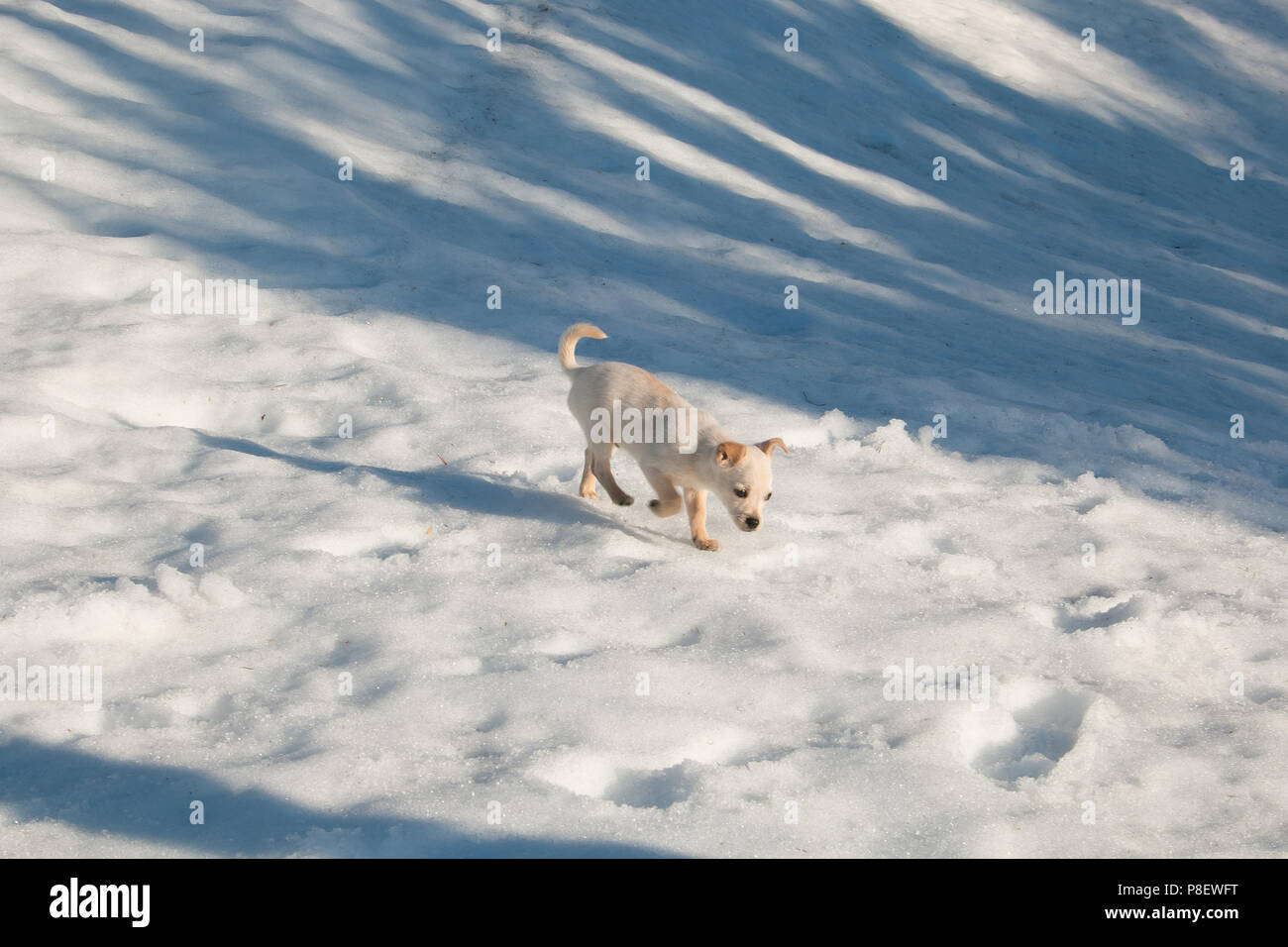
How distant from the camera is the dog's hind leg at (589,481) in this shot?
15.1 feet

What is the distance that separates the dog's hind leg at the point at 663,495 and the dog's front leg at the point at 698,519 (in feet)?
0.18

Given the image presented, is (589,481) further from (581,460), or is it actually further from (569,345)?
(569,345)

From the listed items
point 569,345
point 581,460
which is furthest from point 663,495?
point 569,345

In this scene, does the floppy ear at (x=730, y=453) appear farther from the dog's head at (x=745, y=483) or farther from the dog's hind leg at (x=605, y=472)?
the dog's hind leg at (x=605, y=472)

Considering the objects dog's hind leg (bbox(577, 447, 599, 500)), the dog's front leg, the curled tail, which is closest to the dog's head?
the dog's front leg

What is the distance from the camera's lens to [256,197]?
7.27 m

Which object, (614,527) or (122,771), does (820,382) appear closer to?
(614,527)

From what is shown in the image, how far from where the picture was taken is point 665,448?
14.3 ft

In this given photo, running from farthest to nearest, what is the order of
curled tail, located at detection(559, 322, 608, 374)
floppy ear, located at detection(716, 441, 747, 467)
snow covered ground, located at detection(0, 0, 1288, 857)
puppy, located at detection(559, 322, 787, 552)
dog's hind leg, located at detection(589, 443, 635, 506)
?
curled tail, located at detection(559, 322, 608, 374) < dog's hind leg, located at detection(589, 443, 635, 506) < puppy, located at detection(559, 322, 787, 552) < floppy ear, located at detection(716, 441, 747, 467) < snow covered ground, located at detection(0, 0, 1288, 857)

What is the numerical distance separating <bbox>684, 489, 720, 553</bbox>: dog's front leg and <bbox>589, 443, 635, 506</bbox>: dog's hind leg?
29 centimetres

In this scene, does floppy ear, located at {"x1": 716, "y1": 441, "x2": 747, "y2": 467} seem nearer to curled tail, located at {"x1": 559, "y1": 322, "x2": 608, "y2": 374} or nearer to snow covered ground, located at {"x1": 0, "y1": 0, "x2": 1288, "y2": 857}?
snow covered ground, located at {"x1": 0, "y1": 0, "x2": 1288, "y2": 857}

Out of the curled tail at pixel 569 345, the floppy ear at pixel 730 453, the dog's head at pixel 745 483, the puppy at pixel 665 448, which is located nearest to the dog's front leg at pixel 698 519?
the puppy at pixel 665 448

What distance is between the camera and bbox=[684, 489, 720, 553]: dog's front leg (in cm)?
439

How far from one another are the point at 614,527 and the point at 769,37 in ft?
28.3
